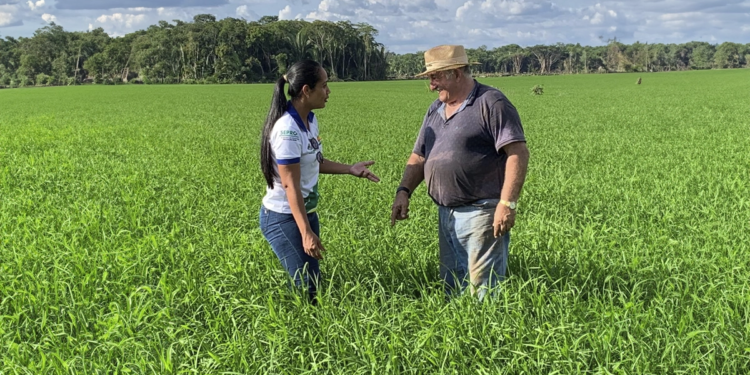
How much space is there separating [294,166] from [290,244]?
0.59 m

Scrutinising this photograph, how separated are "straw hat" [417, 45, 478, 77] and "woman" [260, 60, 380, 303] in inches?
25.3

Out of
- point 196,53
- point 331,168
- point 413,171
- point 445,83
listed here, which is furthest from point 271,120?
point 196,53

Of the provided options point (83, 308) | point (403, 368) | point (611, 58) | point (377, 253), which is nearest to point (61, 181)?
point (83, 308)

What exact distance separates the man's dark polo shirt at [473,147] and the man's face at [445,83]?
4.7 inches

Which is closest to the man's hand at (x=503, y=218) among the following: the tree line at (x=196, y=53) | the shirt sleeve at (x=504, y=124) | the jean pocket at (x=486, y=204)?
the jean pocket at (x=486, y=204)

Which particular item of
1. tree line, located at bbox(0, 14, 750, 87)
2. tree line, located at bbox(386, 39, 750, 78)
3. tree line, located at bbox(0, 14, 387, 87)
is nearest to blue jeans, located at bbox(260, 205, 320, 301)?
tree line, located at bbox(0, 14, 750, 87)

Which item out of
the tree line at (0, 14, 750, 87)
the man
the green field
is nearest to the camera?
the green field

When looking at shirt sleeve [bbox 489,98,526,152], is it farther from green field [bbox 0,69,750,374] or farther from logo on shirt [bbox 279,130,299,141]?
logo on shirt [bbox 279,130,299,141]

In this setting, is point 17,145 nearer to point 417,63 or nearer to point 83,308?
point 83,308

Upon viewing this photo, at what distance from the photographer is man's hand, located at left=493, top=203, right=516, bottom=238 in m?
3.04

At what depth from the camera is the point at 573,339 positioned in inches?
116

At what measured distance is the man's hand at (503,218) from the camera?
3.04 m

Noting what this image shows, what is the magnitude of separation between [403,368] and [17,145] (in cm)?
1420

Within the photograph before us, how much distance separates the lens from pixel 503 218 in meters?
3.04
